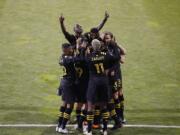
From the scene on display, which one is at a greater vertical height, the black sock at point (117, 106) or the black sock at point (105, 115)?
the black sock at point (117, 106)

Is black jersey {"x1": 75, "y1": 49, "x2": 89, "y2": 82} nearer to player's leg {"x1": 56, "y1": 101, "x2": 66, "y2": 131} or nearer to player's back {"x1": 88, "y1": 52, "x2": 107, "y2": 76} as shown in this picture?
player's back {"x1": 88, "y1": 52, "x2": 107, "y2": 76}

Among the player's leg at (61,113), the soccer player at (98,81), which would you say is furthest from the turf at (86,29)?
the soccer player at (98,81)

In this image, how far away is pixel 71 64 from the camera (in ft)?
47.0

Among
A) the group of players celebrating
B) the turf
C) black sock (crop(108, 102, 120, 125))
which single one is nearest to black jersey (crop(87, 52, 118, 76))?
the group of players celebrating

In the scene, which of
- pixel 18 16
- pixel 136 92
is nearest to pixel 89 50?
pixel 136 92

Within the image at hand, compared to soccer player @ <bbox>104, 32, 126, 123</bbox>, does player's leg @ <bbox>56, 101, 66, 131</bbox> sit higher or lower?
lower

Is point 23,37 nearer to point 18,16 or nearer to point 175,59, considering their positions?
point 18,16

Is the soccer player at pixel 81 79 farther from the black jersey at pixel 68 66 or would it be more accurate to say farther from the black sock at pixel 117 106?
the black sock at pixel 117 106

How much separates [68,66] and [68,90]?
0.59 metres

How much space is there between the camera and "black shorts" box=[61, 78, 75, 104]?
1441 cm

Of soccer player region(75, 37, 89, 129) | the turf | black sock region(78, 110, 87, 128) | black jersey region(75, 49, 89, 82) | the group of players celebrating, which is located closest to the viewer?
the group of players celebrating

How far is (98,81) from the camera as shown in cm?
1407

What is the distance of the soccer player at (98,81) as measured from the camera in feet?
45.8

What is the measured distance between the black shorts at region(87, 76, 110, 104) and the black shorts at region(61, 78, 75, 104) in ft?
1.63
